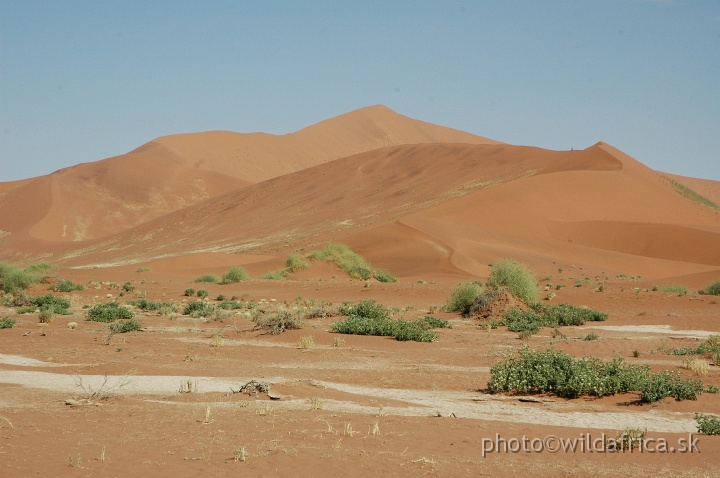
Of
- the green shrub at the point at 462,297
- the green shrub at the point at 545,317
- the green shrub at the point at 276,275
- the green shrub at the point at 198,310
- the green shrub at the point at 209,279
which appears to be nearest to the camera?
the green shrub at the point at 545,317

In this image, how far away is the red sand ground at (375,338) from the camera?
8141 millimetres

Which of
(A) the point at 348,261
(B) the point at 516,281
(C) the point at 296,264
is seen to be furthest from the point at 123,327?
(A) the point at 348,261

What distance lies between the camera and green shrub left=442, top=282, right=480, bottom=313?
2553 cm

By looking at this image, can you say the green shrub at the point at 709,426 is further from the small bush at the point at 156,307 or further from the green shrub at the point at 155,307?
the green shrub at the point at 155,307

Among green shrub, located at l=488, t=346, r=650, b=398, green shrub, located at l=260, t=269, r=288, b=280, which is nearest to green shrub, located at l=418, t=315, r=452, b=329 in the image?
green shrub, located at l=488, t=346, r=650, b=398

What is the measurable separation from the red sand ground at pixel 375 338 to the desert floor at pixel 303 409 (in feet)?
0.15

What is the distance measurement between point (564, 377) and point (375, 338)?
806 cm

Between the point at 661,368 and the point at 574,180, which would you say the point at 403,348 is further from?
the point at 574,180

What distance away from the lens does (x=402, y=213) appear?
6525 centimetres

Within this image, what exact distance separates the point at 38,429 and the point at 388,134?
155749 millimetres

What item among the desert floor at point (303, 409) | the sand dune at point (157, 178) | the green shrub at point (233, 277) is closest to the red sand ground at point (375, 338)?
the desert floor at point (303, 409)

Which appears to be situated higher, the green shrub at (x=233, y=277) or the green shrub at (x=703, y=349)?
the green shrub at (x=233, y=277)

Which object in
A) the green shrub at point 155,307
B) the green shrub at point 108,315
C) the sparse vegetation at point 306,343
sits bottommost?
the sparse vegetation at point 306,343

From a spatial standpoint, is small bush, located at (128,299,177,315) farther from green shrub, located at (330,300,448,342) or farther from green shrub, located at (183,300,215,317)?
green shrub, located at (330,300,448,342)
